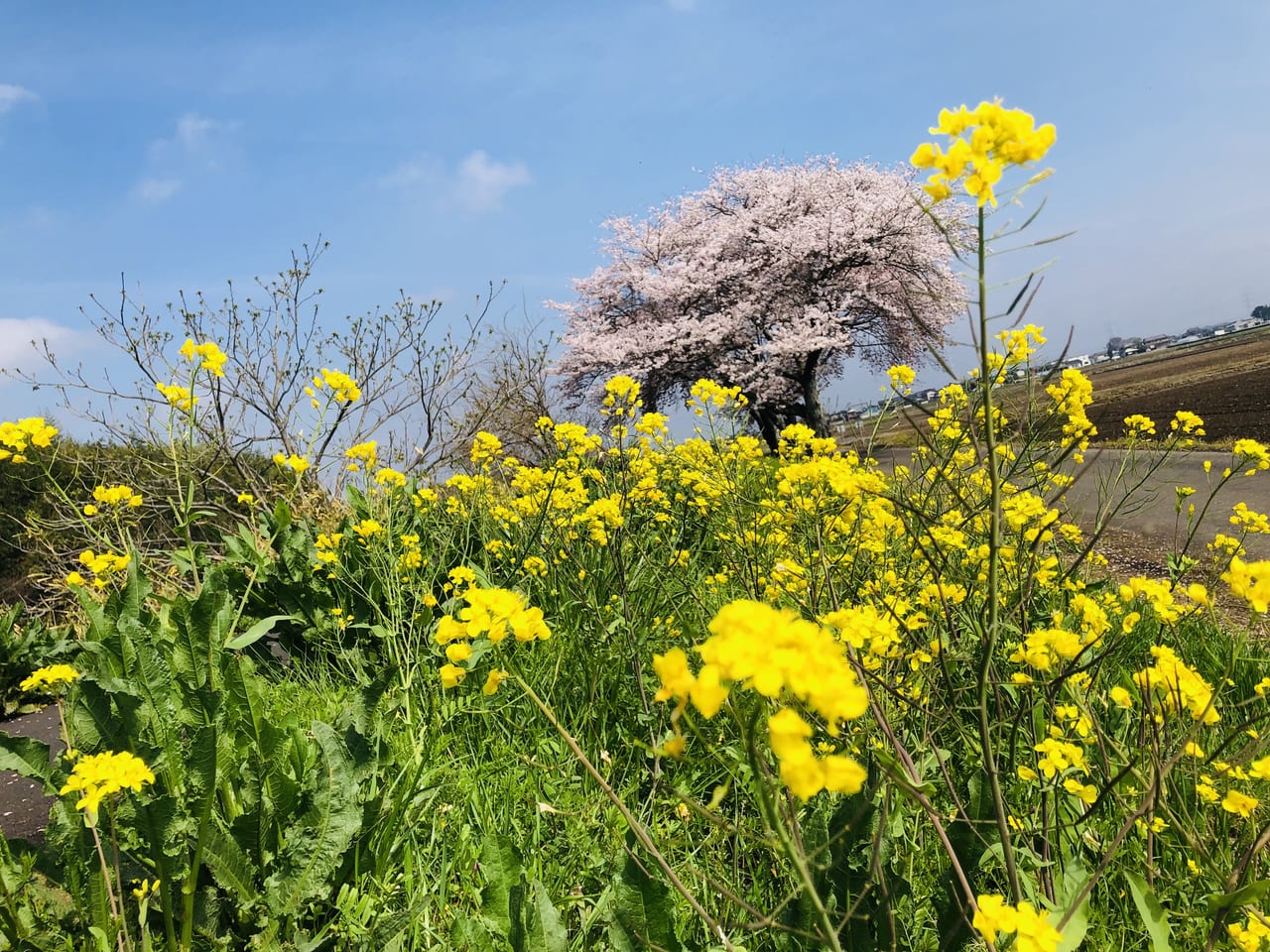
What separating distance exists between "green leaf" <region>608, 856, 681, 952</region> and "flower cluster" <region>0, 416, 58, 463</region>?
2375 millimetres

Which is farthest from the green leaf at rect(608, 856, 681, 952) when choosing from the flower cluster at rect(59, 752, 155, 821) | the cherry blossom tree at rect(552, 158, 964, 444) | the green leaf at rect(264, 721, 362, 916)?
the cherry blossom tree at rect(552, 158, 964, 444)

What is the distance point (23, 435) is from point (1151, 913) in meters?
3.27

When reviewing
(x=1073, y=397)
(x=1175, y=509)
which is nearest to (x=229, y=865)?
(x=1073, y=397)

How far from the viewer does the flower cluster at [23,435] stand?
2367mm

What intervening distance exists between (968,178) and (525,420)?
13052mm

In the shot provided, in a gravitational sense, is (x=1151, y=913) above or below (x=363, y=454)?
below

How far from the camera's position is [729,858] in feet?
6.00

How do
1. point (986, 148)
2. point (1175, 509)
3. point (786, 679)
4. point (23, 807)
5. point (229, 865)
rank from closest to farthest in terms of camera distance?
point (786, 679), point (986, 148), point (229, 865), point (23, 807), point (1175, 509)

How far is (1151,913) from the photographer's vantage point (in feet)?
4.08

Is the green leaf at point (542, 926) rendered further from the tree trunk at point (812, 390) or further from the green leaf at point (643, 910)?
the tree trunk at point (812, 390)

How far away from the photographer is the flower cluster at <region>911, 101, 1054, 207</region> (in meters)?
0.81

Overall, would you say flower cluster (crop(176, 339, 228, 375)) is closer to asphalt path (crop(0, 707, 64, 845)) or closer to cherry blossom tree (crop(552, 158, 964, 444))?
asphalt path (crop(0, 707, 64, 845))

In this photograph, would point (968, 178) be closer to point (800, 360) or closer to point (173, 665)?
point (173, 665)

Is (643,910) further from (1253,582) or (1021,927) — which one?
(1253,582)
